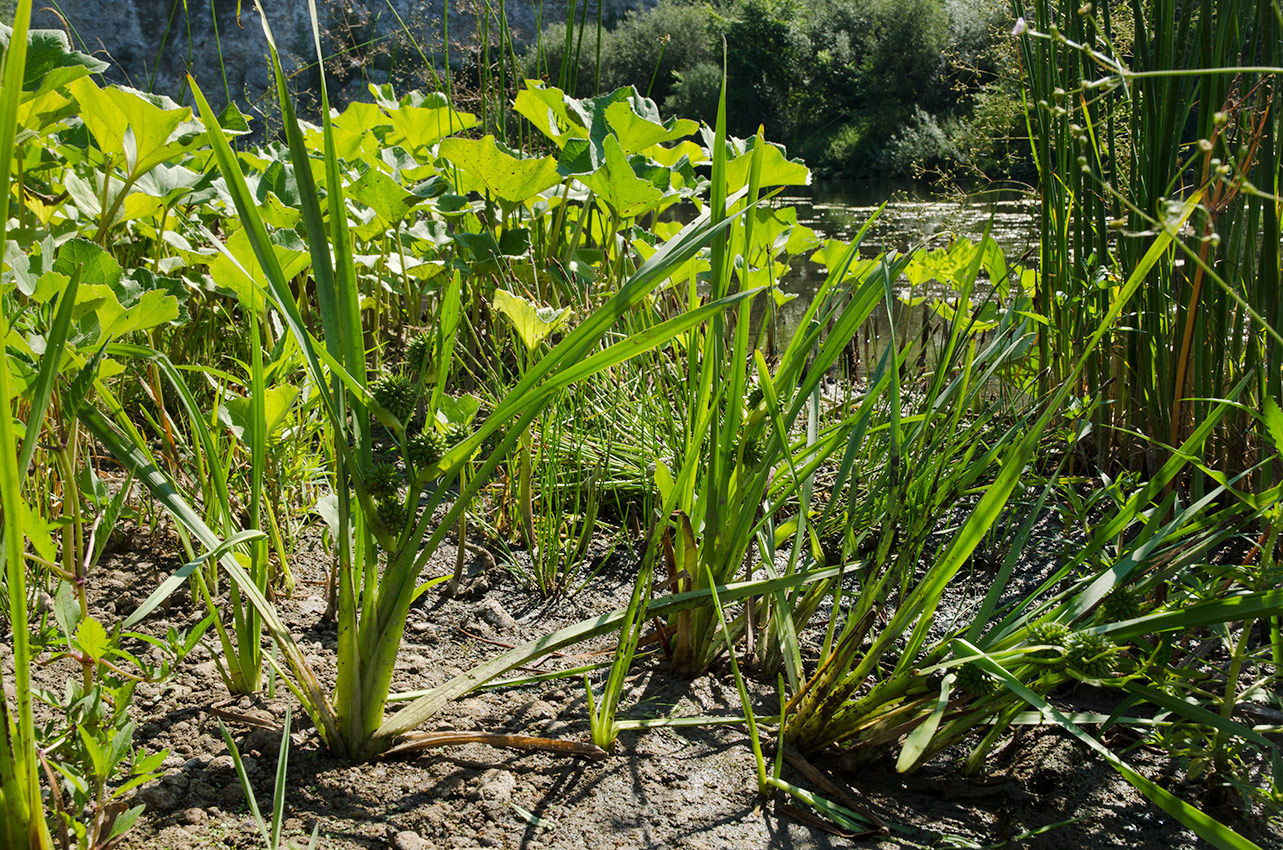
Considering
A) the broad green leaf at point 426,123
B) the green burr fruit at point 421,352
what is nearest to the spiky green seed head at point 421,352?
the green burr fruit at point 421,352

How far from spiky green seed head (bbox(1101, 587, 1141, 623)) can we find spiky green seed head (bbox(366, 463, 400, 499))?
0.51 m

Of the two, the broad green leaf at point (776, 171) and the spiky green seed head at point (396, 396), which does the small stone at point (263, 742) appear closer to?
the spiky green seed head at point (396, 396)

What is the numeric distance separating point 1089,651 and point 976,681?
10 cm

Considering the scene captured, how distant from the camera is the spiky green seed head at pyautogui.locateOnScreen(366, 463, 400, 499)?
0.59 metres

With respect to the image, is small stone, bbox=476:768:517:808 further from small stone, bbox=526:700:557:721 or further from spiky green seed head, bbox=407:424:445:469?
spiky green seed head, bbox=407:424:445:469

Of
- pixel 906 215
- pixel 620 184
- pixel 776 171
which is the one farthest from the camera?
pixel 906 215

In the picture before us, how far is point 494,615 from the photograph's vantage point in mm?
989

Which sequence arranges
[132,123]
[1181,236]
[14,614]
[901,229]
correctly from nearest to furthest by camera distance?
[14,614] → [1181,236] → [132,123] → [901,229]

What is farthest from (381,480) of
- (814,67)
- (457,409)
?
(814,67)

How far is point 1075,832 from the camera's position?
672mm

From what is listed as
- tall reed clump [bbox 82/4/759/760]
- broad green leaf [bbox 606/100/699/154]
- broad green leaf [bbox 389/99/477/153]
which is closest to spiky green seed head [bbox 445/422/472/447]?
tall reed clump [bbox 82/4/759/760]

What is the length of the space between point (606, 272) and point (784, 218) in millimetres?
328

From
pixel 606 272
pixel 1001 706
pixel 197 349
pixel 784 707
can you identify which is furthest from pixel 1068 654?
pixel 197 349

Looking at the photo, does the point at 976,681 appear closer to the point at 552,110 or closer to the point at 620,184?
the point at 620,184
